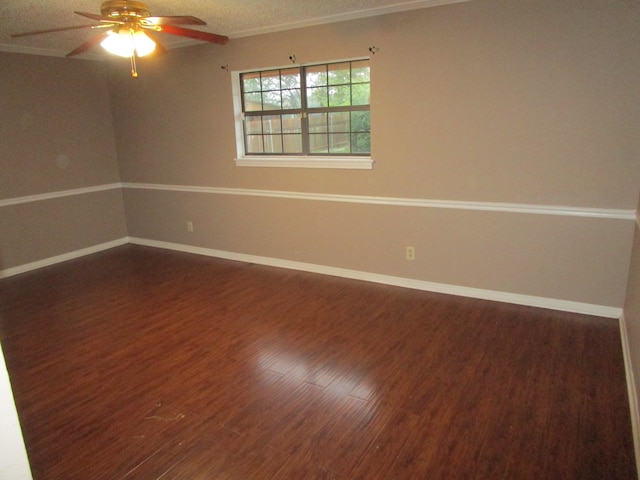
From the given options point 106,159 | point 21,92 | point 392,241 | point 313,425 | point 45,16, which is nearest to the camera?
point 313,425

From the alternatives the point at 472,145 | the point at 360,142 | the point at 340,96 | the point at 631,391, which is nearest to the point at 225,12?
the point at 340,96

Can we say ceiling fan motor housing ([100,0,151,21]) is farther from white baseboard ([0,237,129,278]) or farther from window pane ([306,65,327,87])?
white baseboard ([0,237,129,278])

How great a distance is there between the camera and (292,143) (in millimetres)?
4504

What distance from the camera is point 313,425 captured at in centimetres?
222

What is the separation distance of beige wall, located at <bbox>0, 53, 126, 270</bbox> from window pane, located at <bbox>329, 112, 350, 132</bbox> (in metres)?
3.11

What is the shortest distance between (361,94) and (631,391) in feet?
9.87

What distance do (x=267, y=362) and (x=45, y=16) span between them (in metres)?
3.21

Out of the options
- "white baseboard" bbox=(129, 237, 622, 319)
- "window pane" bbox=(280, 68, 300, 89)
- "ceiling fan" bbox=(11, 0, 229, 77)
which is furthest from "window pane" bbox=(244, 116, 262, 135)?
"ceiling fan" bbox=(11, 0, 229, 77)

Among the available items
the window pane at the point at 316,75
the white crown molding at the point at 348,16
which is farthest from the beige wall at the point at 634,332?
the window pane at the point at 316,75

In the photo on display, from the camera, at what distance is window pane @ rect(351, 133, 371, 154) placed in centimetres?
404

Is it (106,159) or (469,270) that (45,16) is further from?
(469,270)

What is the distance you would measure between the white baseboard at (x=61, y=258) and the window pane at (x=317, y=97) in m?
3.30

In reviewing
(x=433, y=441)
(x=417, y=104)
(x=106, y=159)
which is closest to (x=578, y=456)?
(x=433, y=441)

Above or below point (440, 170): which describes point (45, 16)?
above
